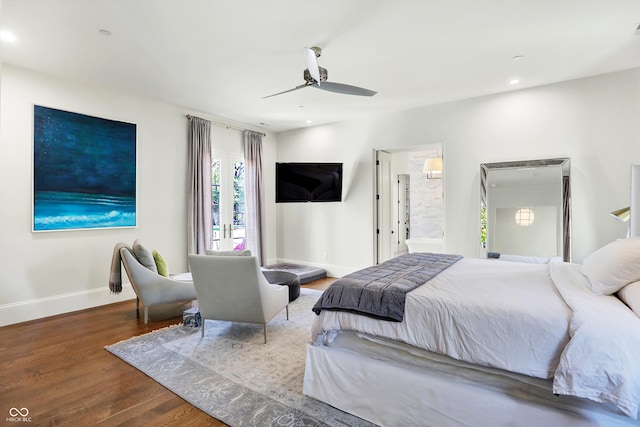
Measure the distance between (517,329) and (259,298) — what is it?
6.87 feet

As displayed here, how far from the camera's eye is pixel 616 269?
1864mm

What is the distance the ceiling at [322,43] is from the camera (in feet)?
8.73

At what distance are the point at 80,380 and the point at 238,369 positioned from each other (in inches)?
47.4


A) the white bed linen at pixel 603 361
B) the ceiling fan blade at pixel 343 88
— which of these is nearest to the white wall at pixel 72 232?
the ceiling fan blade at pixel 343 88

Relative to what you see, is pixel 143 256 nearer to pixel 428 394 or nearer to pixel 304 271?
pixel 304 271

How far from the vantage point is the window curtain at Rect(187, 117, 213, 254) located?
5.32 meters

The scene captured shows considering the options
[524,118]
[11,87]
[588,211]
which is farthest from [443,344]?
[11,87]

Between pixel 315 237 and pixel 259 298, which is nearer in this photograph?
pixel 259 298

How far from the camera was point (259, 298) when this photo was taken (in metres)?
3.02

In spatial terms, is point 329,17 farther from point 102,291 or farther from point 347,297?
point 102,291

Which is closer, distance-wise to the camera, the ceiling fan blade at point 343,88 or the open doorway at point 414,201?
the ceiling fan blade at point 343,88

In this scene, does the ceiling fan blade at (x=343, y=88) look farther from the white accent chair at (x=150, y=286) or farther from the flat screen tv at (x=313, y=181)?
the white accent chair at (x=150, y=286)

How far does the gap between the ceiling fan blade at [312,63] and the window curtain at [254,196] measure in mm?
3360

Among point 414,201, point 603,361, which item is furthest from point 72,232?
point 414,201
